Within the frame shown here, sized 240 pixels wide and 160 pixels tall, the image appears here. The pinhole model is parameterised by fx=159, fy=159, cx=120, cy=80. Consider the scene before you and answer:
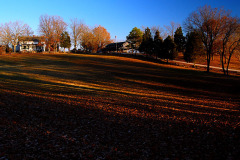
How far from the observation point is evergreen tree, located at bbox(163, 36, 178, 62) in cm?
5394

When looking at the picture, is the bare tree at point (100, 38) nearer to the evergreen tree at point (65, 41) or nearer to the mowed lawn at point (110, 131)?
the evergreen tree at point (65, 41)

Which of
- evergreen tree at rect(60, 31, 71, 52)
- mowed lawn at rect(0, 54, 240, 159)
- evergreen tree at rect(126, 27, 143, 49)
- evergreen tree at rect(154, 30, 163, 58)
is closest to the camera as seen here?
mowed lawn at rect(0, 54, 240, 159)

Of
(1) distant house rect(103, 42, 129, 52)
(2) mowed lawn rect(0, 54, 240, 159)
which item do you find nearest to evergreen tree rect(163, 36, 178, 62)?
(1) distant house rect(103, 42, 129, 52)

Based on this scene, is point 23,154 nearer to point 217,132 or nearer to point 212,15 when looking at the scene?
point 217,132

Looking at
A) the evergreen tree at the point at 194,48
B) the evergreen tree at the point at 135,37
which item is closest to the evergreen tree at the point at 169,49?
the evergreen tree at the point at 194,48

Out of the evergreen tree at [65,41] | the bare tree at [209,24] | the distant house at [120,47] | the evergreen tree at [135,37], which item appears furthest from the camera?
the distant house at [120,47]

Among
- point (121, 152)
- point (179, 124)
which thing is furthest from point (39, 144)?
point (179, 124)

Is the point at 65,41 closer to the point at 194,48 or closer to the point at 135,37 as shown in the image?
the point at 135,37

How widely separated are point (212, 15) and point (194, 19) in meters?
3.48

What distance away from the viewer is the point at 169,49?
179ft

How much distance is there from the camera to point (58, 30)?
66062 mm

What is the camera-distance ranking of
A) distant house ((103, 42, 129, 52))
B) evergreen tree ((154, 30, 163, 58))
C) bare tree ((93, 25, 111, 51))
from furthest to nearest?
bare tree ((93, 25, 111, 51)) < distant house ((103, 42, 129, 52)) < evergreen tree ((154, 30, 163, 58))

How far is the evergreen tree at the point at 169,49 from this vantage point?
177 ft

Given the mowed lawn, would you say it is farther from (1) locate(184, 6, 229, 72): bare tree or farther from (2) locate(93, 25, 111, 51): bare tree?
(2) locate(93, 25, 111, 51): bare tree
